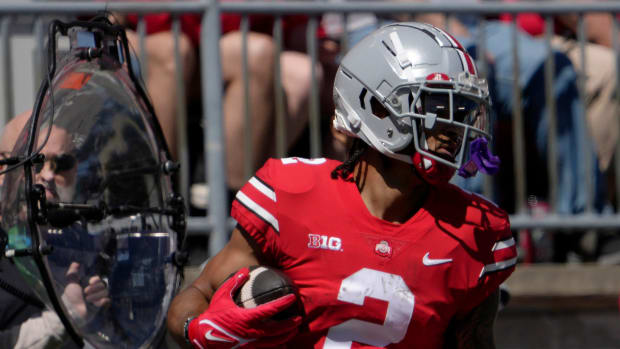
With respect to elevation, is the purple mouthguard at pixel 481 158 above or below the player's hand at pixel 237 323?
above

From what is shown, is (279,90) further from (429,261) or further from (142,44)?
(429,261)

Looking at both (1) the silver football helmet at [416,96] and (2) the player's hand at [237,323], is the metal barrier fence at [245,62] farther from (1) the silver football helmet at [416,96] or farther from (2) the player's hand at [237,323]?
(2) the player's hand at [237,323]

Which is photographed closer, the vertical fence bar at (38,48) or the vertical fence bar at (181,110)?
the vertical fence bar at (38,48)

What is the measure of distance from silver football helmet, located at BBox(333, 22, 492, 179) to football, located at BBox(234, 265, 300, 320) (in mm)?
543

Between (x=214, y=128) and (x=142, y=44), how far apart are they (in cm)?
57

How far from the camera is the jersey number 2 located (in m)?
3.21

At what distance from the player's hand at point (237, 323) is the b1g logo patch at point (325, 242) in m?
0.25

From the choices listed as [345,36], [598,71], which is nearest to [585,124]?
[598,71]

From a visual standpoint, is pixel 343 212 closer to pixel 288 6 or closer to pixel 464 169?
pixel 464 169

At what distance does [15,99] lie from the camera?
5355 mm

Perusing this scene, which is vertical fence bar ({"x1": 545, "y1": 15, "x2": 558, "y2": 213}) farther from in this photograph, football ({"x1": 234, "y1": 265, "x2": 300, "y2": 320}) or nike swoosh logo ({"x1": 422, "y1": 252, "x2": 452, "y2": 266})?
football ({"x1": 234, "y1": 265, "x2": 300, "y2": 320})

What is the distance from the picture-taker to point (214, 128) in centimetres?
544

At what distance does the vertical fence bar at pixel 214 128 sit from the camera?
5.42 m

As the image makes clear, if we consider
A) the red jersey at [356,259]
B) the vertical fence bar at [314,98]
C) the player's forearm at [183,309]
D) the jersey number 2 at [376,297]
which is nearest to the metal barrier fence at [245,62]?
the vertical fence bar at [314,98]
